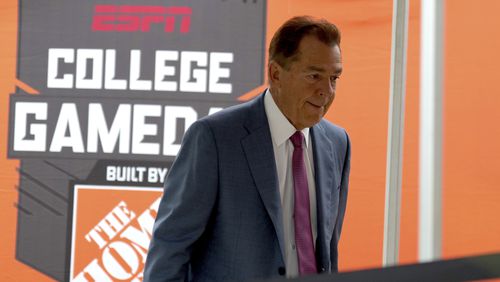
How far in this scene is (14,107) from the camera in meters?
3.18

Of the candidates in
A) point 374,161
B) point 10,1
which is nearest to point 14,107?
point 10,1

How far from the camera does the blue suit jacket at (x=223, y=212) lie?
5.08 feet

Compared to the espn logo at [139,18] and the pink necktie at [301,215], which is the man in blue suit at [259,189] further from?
the espn logo at [139,18]

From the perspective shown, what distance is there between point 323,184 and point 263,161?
0.47 ft

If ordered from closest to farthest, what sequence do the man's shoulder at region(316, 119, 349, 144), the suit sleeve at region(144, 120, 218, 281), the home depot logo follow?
the suit sleeve at region(144, 120, 218, 281) → the man's shoulder at region(316, 119, 349, 144) → the home depot logo

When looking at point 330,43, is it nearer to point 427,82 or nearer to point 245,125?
point 245,125

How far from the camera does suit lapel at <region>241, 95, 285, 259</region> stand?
156 cm

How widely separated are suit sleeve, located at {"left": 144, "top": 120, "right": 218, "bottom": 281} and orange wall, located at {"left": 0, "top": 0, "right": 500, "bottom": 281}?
1.40 metres

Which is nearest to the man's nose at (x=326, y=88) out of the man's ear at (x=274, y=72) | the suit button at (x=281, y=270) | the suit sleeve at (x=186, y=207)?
the man's ear at (x=274, y=72)

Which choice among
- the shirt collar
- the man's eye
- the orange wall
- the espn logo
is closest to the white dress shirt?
the shirt collar

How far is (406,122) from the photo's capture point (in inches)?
116

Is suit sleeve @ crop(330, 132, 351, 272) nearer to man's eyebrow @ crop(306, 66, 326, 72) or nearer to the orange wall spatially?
man's eyebrow @ crop(306, 66, 326, 72)

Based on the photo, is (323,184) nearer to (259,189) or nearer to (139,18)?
(259,189)

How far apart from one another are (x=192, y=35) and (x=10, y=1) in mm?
707
